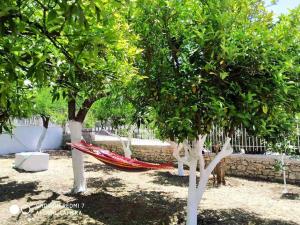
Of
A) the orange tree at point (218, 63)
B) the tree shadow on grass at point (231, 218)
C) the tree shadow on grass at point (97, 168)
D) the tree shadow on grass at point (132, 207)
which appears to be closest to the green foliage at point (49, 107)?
the tree shadow on grass at point (97, 168)

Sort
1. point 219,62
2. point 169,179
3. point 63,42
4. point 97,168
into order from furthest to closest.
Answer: point 97,168, point 169,179, point 219,62, point 63,42

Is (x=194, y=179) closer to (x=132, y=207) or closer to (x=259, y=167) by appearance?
(x=132, y=207)

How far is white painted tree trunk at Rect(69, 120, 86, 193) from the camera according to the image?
9.18 meters

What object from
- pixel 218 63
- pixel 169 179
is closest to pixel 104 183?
pixel 169 179

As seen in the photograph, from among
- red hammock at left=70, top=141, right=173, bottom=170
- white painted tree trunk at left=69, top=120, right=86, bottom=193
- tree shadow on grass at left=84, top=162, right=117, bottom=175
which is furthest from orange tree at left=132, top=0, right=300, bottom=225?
tree shadow on grass at left=84, top=162, right=117, bottom=175

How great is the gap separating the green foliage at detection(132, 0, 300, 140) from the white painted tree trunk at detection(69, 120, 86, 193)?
4121 mm

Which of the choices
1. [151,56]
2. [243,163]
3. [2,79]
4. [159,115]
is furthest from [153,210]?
[2,79]

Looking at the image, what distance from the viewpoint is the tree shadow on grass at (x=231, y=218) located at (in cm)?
674

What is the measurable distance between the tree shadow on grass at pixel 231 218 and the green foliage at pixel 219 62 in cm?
228

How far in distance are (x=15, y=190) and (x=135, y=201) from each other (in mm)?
3544

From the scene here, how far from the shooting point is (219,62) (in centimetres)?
511

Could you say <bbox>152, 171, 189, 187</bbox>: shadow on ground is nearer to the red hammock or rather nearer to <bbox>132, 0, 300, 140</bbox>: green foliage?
the red hammock

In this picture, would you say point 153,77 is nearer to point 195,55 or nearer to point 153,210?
point 195,55

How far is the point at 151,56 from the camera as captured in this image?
5930 millimetres
